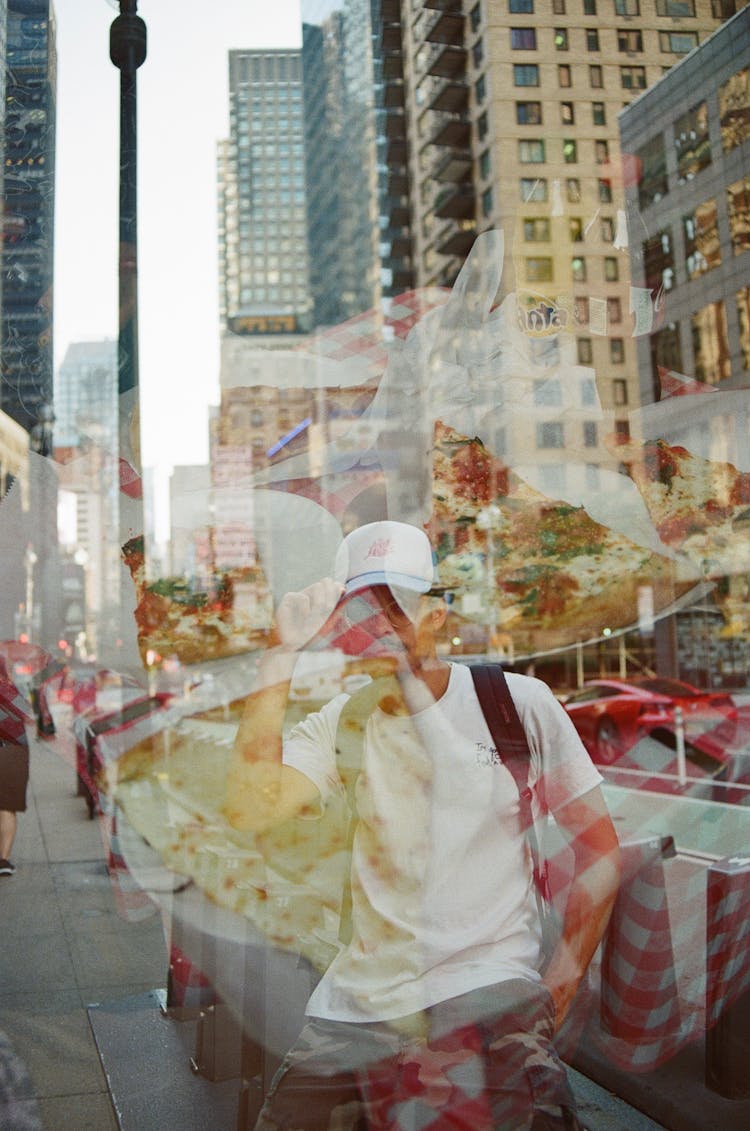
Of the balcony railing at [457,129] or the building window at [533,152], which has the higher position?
the balcony railing at [457,129]

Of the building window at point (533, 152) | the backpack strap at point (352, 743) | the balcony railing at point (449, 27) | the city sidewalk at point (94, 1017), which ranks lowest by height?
the city sidewalk at point (94, 1017)

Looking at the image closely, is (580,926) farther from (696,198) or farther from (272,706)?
(696,198)

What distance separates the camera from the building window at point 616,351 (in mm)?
2262

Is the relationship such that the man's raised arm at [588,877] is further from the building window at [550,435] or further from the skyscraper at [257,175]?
the skyscraper at [257,175]

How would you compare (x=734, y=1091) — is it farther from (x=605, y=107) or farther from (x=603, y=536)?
(x=605, y=107)

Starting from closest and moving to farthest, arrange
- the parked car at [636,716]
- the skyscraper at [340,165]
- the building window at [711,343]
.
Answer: the building window at [711,343], the skyscraper at [340,165], the parked car at [636,716]

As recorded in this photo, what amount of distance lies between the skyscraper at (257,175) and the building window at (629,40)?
1.63m

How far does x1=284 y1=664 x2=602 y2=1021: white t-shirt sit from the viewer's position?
62.4 inches

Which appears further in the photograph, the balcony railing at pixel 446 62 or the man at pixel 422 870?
the balcony railing at pixel 446 62

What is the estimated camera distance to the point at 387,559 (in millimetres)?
1681

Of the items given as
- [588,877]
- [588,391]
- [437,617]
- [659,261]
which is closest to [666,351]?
[659,261]

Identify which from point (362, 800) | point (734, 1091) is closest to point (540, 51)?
point (362, 800)

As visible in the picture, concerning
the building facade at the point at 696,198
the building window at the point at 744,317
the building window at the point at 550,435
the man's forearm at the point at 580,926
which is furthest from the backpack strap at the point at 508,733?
the building window at the point at 744,317

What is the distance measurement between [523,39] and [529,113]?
17cm
